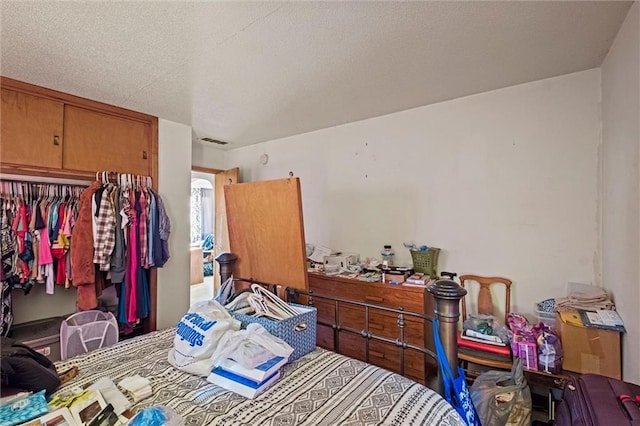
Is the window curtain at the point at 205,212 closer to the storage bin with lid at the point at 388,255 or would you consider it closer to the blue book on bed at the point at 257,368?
the storage bin with lid at the point at 388,255

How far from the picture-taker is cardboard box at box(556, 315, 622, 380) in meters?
1.62

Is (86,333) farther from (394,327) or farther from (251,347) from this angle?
(394,327)

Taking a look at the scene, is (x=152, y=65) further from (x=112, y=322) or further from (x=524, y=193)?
(x=524, y=193)

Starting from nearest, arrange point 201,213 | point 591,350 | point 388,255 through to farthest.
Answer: point 591,350 < point 388,255 < point 201,213

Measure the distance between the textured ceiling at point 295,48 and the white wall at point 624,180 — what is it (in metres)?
0.15

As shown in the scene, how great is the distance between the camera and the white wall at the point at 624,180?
55.2 inches

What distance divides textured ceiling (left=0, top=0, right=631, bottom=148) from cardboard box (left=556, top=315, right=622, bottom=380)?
1673 millimetres

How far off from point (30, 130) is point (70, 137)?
25cm

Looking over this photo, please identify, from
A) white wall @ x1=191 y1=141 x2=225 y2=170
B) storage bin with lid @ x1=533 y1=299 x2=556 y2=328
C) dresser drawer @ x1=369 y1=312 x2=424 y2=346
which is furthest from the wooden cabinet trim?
storage bin with lid @ x1=533 y1=299 x2=556 y2=328

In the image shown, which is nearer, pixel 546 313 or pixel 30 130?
pixel 546 313

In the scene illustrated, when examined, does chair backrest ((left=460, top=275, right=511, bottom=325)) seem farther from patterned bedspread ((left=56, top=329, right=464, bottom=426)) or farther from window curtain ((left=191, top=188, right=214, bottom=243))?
window curtain ((left=191, top=188, right=214, bottom=243))

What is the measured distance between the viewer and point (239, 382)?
3.77 feet

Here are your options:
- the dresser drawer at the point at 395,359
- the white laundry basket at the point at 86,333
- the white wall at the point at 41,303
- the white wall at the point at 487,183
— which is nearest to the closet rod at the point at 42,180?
the white wall at the point at 41,303

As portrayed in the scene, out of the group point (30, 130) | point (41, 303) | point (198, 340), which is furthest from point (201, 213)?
point (198, 340)
